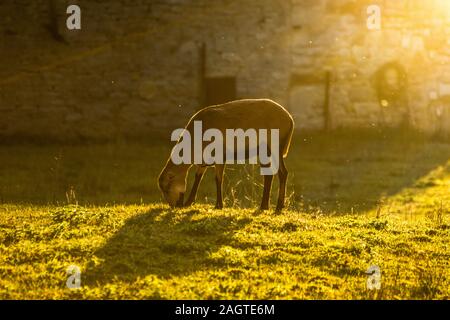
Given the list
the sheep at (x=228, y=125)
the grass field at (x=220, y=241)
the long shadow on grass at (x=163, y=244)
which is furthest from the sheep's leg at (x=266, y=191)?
the long shadow on grass at (x=163, y=244)

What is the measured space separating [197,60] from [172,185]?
9.06 m

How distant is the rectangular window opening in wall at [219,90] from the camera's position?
17.1m

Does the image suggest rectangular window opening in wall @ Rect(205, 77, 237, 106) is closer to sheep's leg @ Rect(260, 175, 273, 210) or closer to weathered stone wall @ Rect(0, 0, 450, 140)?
weathered stone wall @ Rect(0, 0, 450, 140)

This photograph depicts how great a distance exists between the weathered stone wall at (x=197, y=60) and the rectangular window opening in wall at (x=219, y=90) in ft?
0.68

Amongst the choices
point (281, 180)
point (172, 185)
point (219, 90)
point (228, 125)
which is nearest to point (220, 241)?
point (172, 185)

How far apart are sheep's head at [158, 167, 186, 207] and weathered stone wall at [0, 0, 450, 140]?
28.0ft

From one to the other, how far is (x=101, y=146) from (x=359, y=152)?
21.6 ft

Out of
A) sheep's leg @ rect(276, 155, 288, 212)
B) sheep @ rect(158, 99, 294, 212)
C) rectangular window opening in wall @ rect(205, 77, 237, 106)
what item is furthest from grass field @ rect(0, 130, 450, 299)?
rectangular window opening in wall @ rect(205, 77, 237, 106)

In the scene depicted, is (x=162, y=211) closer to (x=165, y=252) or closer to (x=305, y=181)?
(x=165, y=252)

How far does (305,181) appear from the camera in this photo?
12.6 metres

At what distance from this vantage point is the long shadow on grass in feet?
19.0

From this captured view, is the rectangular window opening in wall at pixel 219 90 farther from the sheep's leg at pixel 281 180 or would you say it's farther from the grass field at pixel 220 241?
the sheep's leg at pixel 281 180

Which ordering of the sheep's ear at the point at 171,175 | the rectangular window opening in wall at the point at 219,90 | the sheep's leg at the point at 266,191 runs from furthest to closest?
the rectangular window opening in wall at the point at 219,90 < the sheep's leg at the point at 266,191 < the sheep's ear at the point at 171,175
